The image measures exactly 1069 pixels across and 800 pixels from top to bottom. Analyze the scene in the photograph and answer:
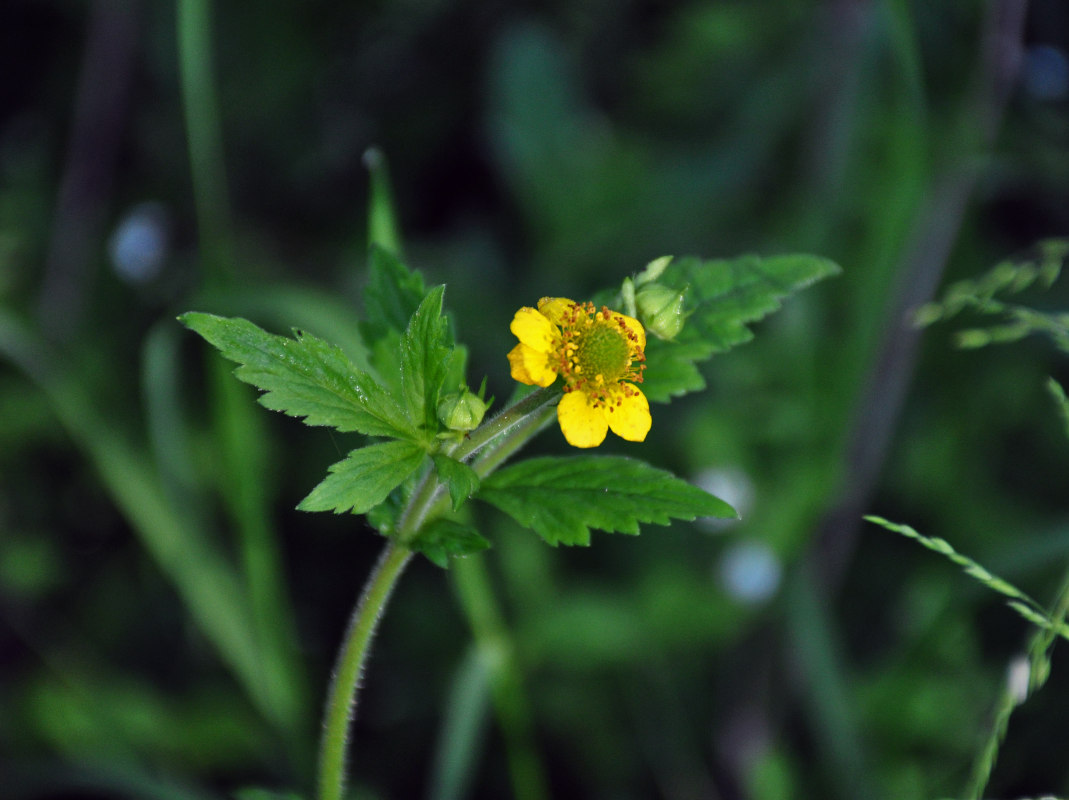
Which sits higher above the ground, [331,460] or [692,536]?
[331,460]

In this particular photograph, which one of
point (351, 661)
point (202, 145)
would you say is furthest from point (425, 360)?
point (202, 145)

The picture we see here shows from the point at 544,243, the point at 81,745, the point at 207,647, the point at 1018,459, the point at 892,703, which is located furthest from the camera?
the point at 544,243

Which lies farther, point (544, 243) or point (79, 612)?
point (544, 243)

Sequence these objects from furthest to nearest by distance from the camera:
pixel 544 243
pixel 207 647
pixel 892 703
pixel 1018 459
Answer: pixel 544 243 → pixel 1018 459 → pixel 207 647 → pixel 892 703

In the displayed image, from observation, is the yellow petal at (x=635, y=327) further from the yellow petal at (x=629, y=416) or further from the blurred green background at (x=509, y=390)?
the blurred green background at (x=509, y=390)

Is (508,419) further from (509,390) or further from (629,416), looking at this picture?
(509,390)

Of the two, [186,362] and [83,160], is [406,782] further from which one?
[83,160]

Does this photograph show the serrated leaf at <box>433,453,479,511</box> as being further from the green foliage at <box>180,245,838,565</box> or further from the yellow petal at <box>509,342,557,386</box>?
the yellow petal at <box>509,342,557,386</box>

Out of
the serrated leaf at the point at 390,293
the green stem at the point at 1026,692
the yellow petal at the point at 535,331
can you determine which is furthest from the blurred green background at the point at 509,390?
the yellow petal at the point at 535,331

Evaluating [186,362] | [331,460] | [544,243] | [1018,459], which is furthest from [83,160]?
[1018,459]
